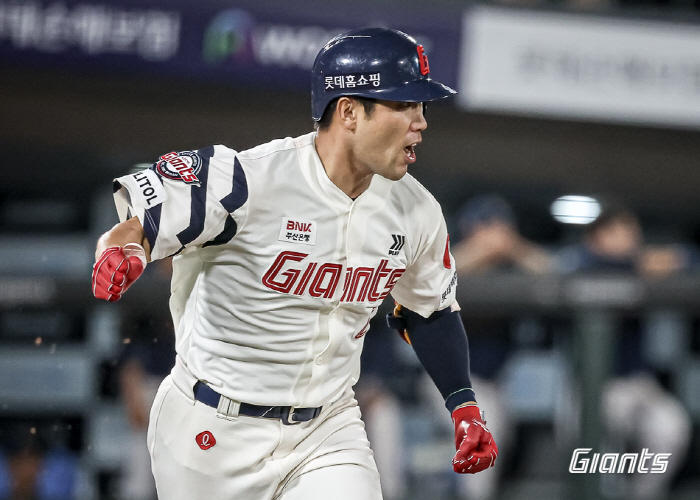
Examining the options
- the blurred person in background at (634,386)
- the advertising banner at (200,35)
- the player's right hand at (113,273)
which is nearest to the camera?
the player's right hand at (113,273)

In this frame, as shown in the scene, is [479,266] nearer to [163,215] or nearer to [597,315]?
[597,315]

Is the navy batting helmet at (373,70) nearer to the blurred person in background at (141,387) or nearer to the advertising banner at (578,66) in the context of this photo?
the blurred person in background at (141,387)

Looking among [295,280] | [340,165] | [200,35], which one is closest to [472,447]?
[295,280]

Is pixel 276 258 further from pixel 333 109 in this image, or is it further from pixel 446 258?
pixel 446 258

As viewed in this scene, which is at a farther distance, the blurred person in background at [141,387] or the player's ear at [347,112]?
the blurred person in background at [141,387]

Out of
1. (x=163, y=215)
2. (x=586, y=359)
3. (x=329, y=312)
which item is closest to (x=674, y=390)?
(x=586, y=359)

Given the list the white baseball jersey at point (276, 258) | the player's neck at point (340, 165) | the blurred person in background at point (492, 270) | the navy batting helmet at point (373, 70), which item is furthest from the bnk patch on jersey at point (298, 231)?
the blurred person in background at point (492, 270)

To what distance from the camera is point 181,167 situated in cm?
163

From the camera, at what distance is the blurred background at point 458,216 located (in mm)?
3582

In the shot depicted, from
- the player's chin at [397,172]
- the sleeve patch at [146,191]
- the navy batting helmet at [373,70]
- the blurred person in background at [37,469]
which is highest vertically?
the navy batting helmet at [373,70]

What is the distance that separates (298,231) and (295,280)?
93mm

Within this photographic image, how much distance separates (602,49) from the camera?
492 centimetres

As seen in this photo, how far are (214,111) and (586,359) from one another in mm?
2367

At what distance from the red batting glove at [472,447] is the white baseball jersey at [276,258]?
27 centimetres
